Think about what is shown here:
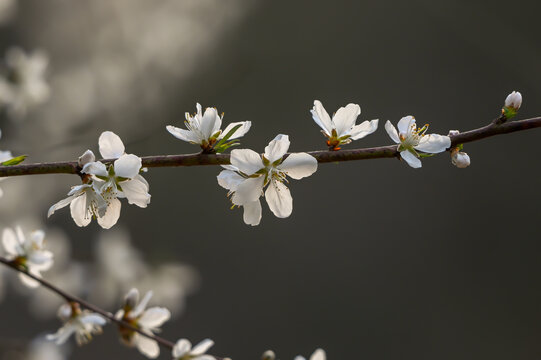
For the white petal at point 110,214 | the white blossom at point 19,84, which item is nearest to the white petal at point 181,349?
the white petal at point 110,214

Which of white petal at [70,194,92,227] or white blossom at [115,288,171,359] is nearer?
white petal at [70,194,92,227]

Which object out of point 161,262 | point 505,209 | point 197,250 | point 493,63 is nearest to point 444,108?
point 493,63

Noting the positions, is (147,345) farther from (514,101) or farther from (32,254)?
(514,101)

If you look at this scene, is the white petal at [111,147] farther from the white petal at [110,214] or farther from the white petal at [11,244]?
the white petal at [11,244]

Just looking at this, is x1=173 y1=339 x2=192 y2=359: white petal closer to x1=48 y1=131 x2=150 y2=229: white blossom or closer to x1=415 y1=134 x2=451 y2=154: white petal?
x1=48 y1=131 x2=150 y2=229: white blossom

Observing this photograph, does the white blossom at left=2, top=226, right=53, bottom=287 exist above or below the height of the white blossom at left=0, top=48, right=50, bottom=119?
below

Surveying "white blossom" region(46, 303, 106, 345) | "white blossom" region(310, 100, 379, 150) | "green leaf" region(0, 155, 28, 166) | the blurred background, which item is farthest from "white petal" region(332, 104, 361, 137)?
the blurred background
